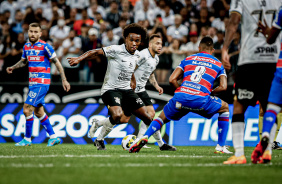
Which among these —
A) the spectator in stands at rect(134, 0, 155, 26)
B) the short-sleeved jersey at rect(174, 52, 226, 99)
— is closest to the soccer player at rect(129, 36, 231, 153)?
the short-sleeved jersey at rect(174, 52, 226, 99)

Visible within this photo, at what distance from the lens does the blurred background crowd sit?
13.3 meters

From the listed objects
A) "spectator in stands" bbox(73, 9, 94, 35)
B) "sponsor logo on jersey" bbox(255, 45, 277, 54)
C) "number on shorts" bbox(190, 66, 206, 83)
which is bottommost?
"number on shorts" bbox(190, 66, 206, 83)

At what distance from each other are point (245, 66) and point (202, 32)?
908 centimetres

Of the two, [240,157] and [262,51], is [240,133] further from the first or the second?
[262,51]

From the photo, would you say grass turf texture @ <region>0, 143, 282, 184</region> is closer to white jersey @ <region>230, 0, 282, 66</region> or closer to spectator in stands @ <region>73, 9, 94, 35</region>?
white jersey @ <region>230, 0, 282, 66</region>

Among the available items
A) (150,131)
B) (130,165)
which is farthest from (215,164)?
(150,131)

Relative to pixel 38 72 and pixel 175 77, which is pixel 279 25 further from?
pixel 38 72

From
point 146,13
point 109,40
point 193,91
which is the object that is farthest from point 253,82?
point 146,13

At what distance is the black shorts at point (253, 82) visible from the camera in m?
5.56

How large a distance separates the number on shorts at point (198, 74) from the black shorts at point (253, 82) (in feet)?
5.65

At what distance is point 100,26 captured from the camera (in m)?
14.8

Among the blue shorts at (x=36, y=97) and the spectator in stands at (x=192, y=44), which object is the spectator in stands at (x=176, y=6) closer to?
the spectator in stands at (x=192, y=44)

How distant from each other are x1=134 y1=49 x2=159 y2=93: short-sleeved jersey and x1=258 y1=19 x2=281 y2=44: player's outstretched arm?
13.6ft

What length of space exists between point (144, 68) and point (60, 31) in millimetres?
7039
